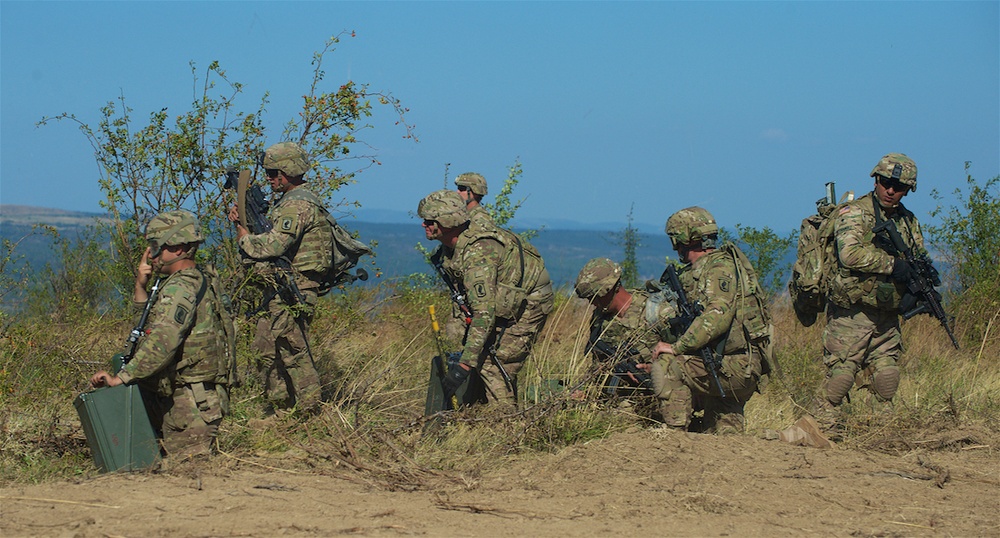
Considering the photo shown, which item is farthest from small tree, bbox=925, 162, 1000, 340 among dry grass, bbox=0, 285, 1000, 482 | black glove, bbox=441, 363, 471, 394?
black glove, bbox=441, 363, 471, 394

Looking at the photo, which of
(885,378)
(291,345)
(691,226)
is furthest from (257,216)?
(885,378)

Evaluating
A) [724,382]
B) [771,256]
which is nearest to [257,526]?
[724,382]

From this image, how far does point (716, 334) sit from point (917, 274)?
1.71 meters

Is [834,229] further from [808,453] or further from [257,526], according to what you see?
[257,526]

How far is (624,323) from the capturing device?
6844 mm

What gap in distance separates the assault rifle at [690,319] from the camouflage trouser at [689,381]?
50mm

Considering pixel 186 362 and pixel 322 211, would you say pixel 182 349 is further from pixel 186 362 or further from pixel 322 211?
pixel 322 211

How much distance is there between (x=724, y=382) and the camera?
6594 mm

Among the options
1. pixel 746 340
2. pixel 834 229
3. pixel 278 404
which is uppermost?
pixel 834 229

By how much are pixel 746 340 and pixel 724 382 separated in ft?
0.96

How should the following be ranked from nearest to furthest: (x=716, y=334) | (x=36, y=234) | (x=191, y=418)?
1. (x=191, y=418)
2. (x=716, y=334)
3. (x=36, y=234)

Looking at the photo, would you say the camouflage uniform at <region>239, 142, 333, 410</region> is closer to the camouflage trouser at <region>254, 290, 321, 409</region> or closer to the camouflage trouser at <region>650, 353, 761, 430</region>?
the camouflage trouser at <region>254, 290, 321, 409</region>

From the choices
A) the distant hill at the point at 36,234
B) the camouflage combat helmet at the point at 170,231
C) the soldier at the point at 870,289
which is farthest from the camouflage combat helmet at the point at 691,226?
the distant hill at the point at 36,234

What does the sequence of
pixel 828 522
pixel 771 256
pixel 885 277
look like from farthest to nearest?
pixel 771 256 < pixel 885 277 < pixel 828 522
